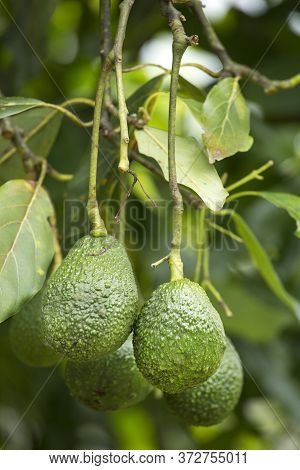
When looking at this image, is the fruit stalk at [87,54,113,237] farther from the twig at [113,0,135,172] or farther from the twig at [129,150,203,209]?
the twig at [129,150,203,209]

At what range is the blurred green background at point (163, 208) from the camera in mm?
2109

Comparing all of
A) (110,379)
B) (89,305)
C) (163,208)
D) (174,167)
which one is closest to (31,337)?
(110,379)

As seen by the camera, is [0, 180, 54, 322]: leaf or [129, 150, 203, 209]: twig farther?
[129, 150, 203, 209]: twig

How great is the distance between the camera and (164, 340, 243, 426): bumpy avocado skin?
1394 millimetres

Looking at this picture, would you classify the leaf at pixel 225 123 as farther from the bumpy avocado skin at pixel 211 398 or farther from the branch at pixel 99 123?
the bumpy avocado skin at pixel 211 398

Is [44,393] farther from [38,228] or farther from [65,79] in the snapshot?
[38,228]

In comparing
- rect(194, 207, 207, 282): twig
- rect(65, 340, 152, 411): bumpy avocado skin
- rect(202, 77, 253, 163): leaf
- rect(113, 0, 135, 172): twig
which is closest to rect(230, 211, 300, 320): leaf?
rect(194, 207, 207, 282): twig

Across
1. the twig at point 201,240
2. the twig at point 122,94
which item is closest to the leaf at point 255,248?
the twig at point 201,240

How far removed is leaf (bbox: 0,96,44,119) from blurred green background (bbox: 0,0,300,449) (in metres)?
0.44

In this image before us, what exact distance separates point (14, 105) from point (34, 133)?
27cm

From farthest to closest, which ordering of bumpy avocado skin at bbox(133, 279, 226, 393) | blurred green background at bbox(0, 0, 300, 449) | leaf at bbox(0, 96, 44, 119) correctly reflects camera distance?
1. blurred green background at bbox(0, 0, 300, 449)
2. leaf at bbox(0, 96, 44, 119)
3. bumpy avocado skin at bbox(133, 279, 226, 393)

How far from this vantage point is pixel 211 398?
4.61 ft

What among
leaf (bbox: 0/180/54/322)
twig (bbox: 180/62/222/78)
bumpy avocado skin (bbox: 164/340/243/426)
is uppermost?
twig (bbox: 180/62/222/78)

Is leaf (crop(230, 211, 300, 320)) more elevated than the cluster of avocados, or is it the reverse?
the cluster of avocados
